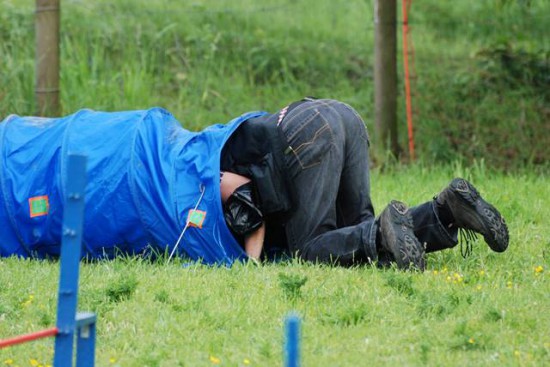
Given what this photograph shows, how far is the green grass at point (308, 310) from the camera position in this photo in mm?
3811

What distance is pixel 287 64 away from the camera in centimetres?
1041

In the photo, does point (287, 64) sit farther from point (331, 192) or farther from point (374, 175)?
point (331, 192)

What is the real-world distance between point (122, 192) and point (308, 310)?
1.50 metres

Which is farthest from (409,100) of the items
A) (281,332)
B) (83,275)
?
(281,332)

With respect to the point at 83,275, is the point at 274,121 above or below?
above

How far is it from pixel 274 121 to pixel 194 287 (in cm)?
121

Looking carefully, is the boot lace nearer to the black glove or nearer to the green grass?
the green grass

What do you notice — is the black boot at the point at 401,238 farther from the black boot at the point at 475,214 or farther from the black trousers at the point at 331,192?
the black boot at the point at 475,214

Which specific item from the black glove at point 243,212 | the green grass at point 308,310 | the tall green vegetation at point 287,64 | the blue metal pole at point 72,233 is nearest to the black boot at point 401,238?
the green grass at point 308,310

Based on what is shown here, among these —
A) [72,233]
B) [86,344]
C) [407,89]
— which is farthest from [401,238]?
[407,89]

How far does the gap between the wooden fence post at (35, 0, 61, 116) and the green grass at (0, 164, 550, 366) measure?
8.86 feet

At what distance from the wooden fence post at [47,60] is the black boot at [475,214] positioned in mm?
3874

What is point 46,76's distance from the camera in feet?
25.7

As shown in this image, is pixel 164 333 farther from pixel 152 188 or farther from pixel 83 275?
pixel 152 188
